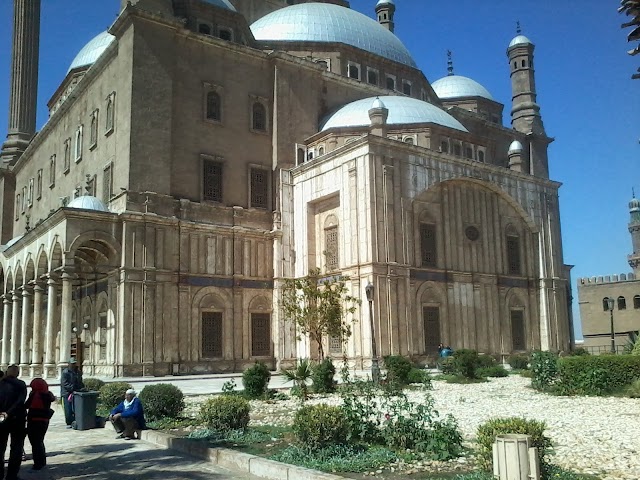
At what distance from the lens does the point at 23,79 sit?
41.3 meters

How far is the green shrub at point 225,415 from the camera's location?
10.1 m

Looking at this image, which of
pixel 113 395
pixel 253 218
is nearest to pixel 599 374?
pixel 113 395

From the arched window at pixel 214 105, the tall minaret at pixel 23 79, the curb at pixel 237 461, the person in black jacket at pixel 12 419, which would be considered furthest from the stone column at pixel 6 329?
the person in black jacket at pixel 12 419

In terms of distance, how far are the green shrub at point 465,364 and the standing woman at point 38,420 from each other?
1437cm

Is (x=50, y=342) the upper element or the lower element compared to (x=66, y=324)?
lower

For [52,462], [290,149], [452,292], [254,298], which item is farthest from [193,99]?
[52,462]

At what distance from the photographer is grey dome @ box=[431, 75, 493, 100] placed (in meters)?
46.6

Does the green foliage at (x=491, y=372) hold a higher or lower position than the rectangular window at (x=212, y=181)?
lower

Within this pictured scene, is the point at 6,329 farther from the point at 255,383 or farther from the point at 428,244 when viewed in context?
the point at 428,244

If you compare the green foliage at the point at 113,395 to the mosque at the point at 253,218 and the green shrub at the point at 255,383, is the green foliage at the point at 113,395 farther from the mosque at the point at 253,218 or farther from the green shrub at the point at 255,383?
the mosque at the point at 253,218

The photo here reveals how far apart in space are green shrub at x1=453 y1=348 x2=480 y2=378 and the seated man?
12157 mm

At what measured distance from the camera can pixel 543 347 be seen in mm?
32156

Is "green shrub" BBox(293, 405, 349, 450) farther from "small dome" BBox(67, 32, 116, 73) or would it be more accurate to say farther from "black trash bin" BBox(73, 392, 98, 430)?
"small dome" BBox(67, 32, 116, 73)

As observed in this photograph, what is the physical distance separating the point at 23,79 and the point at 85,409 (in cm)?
3570
